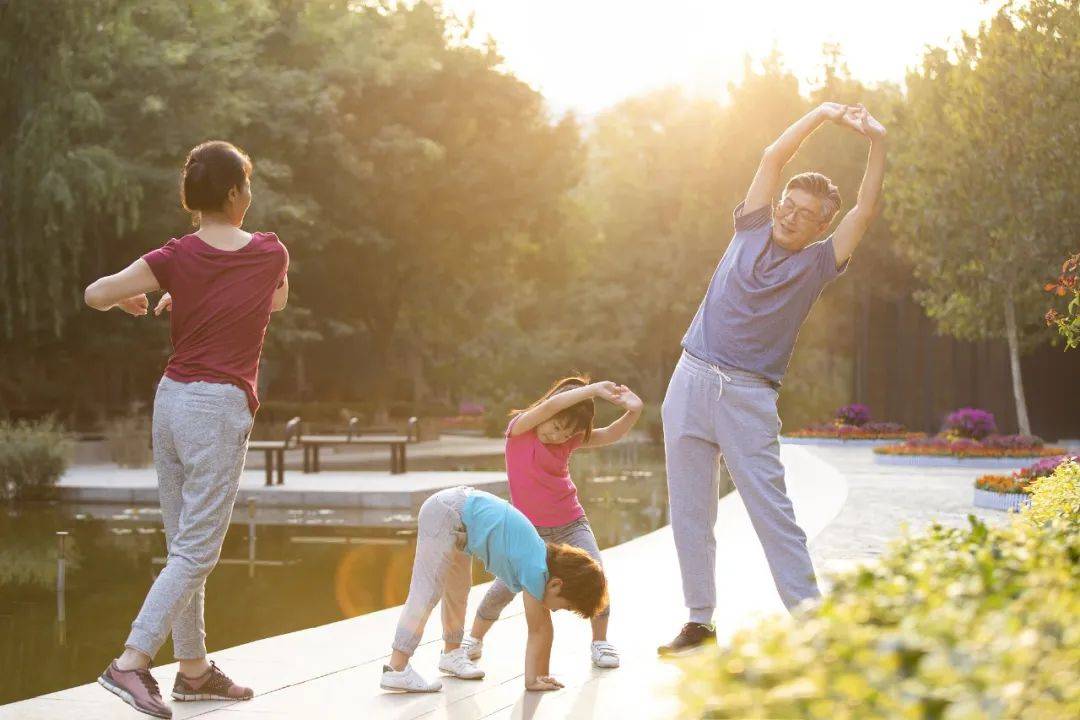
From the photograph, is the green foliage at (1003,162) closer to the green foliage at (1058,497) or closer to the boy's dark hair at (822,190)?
the green foliage at (1058,497)

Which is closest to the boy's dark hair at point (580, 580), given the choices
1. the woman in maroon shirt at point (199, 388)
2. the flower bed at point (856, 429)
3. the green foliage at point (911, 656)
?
the woman in maroon shirt at point (199, 388)

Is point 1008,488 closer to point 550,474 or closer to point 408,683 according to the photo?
point 550,474

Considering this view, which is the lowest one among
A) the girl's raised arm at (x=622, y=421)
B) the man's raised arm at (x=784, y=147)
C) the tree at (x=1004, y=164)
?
the girl's raised arm at (x=622, y=421)

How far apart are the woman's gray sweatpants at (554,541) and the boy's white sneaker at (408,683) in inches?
24.6

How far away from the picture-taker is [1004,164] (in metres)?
23.8

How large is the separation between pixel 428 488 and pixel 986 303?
13.6 metres

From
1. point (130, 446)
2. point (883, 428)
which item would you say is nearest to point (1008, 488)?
point (130, 446)

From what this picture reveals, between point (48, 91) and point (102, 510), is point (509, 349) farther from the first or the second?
point (102, 510)

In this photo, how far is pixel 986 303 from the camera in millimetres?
25969

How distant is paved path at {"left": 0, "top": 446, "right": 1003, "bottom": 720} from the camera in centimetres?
482

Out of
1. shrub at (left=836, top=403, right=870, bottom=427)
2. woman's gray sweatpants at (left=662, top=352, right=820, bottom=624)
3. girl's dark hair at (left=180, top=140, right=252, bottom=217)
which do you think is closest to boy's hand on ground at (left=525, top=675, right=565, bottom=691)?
woman's gray sweatpants at (left=662, top=352, right=820, bottom=624)

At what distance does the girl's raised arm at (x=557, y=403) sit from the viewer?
5.37 meters

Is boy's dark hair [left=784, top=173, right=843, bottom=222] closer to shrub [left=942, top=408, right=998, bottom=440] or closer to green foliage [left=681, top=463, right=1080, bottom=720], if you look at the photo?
green foliage [left=681, top=463, right=1080, bottom=720]

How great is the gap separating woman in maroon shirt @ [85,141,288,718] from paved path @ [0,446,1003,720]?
0.29 meters
